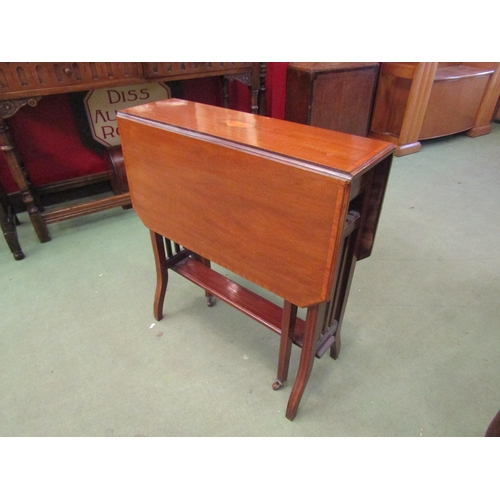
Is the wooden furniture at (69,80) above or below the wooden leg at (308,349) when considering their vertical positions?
A: above

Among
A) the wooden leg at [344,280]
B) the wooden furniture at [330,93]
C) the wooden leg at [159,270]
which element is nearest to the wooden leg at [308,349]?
the wooden leg at [344,280]

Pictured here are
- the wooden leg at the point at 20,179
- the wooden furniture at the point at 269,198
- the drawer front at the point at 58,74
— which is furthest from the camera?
the wooden leg at the point at 20,179

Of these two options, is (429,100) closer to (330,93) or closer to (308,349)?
(330,93)

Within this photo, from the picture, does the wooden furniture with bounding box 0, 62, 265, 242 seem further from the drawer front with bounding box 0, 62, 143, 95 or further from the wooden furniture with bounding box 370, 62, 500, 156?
the wooden furniture with bounding box 370, 62, 500, 156

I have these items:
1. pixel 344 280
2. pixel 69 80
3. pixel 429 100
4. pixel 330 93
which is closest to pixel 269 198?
pixel 344 280

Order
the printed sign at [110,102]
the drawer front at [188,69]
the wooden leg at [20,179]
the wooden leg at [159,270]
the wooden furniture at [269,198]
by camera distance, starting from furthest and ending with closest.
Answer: the printed sign at [110,102] < the drawer front at [188,69] < the wooden leg at [20,179] < the wooden leg at [159,270] < the wooden furniture at [269,198]

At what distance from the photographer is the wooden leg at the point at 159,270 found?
1.41 metres

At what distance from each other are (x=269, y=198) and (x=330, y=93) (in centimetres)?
213

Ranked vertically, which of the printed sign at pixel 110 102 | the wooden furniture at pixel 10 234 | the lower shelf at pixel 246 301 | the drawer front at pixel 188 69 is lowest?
the wooden furniture at pixel 10 234

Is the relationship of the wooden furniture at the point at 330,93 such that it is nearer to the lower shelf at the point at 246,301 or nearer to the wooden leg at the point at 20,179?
the lower shelf at the point at 246,301

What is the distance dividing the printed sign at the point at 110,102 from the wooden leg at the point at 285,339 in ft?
6.65

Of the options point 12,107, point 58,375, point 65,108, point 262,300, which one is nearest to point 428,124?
point 262,300

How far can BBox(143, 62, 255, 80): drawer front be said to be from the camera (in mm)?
1976

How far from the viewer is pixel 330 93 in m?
2.66
